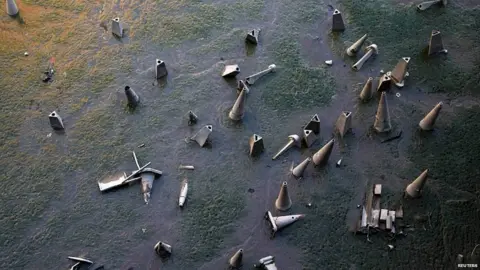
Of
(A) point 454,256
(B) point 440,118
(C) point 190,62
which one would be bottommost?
(A) point 454,256

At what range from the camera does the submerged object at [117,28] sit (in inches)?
470

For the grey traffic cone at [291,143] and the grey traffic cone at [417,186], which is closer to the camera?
the grey traffic cone at [417,186]

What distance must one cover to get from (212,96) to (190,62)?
1058mm

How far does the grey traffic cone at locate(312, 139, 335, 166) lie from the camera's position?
9789 millimetres

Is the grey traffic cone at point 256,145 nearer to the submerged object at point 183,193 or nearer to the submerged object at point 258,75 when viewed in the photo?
the submerged object at point 183,193

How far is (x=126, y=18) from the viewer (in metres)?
12.5

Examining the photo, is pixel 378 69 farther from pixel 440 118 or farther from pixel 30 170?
pixel 30 170

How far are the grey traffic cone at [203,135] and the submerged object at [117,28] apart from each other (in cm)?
327

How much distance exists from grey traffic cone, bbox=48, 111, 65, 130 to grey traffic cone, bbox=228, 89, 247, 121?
10.8 ft

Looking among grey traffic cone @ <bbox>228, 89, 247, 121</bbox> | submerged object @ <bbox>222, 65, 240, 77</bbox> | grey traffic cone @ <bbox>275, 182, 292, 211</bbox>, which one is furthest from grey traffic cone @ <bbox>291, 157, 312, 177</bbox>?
submerged object @ <bbox>222, 65, 240, 77</bbox>

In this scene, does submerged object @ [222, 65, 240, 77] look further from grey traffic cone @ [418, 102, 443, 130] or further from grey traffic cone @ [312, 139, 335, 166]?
grey traffic cone @ [418, 102, 443, 130]

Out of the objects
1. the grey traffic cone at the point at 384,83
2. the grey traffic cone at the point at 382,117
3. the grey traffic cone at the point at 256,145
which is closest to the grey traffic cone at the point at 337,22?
the grey traffic cone at the point at 384,83

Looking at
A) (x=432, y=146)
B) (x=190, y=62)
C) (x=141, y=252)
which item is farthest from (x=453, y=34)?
(x=141, y=252)

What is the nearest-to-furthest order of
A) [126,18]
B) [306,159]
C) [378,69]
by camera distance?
[306,159], [378,69], [126,18]
